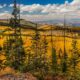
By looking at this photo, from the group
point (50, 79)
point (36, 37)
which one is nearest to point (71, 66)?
point (36, 37)

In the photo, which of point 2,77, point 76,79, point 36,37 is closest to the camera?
point 2,77

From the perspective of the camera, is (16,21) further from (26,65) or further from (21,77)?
(21,77)

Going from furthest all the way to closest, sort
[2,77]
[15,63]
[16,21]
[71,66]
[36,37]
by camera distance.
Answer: [36,37] < [71,66] < [15,63] < [16,21] < [2,77]

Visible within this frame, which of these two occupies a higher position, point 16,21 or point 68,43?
point 16,21

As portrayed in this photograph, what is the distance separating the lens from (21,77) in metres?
40.1

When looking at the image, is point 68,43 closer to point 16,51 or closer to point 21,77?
point 16,51

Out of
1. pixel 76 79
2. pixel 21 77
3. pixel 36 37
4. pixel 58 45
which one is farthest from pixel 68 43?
pixel 21 77

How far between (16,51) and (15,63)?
552 centimetres

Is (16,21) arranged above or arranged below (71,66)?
above

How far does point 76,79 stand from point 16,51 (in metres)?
30.5

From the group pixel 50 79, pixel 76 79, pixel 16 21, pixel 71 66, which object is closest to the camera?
pixel 50 79

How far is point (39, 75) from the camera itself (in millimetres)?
44656

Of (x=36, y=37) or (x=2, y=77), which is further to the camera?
(x=36, y=37)

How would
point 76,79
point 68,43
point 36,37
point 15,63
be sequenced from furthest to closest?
point 68,43, point 36,37, point 15,63, point 76,79
